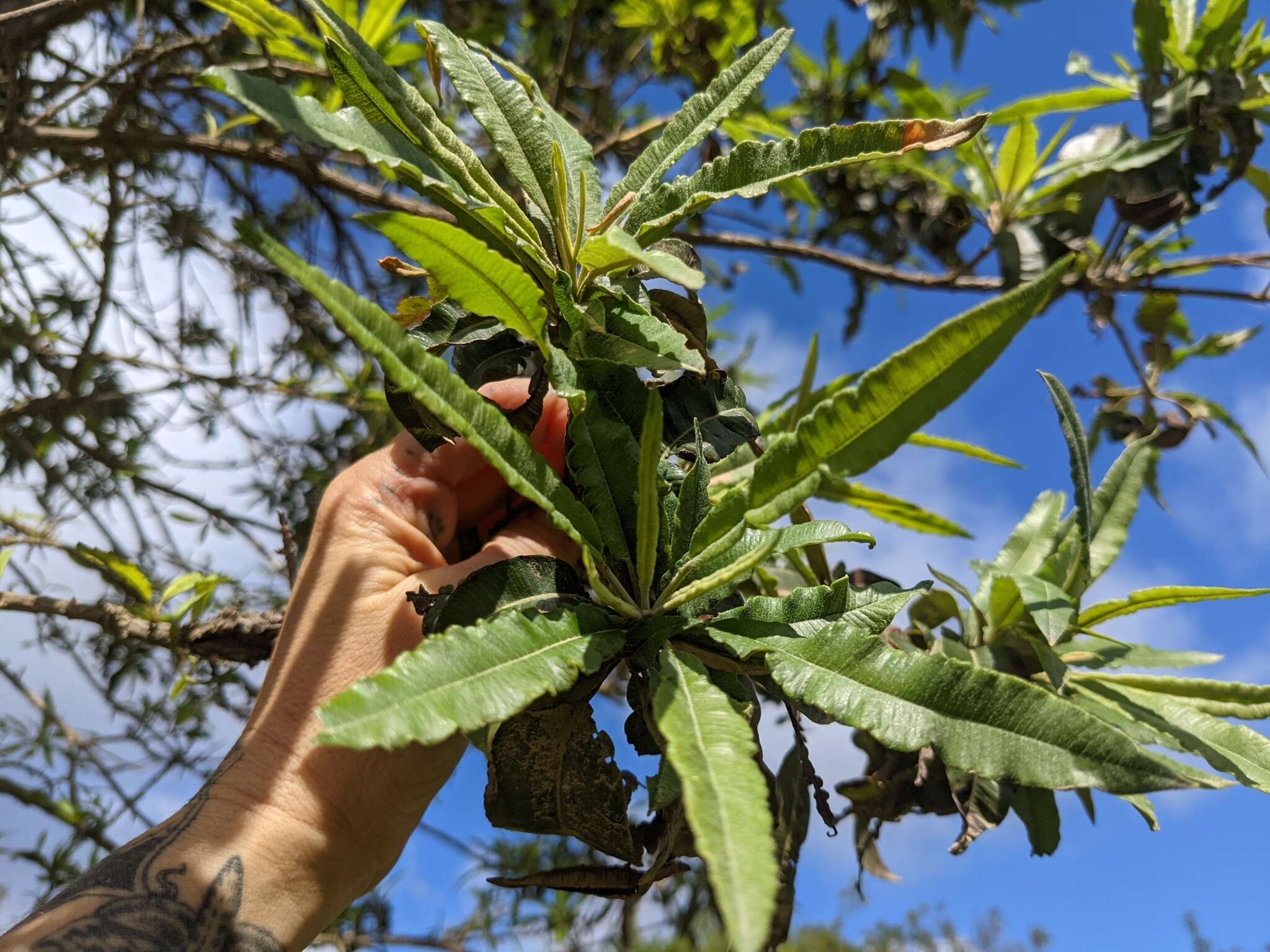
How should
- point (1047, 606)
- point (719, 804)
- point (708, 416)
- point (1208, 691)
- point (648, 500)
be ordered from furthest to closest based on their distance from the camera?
point (1208, 691)
point (1047, 606)
point (708, 416)
point (648, 500)
point (719, 804)

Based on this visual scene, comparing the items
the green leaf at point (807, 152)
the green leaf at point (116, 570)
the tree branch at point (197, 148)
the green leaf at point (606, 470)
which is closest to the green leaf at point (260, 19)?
the tree branch at point (197, 148)

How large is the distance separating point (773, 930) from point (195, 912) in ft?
2.49

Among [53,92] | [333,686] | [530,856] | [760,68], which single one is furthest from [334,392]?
[760,68]

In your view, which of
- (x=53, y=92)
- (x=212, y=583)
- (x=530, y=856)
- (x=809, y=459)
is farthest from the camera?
(x=530, y=856)

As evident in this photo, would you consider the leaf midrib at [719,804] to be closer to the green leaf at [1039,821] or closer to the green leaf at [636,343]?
the green leaf at [636,343]

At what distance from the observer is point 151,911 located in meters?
1.06

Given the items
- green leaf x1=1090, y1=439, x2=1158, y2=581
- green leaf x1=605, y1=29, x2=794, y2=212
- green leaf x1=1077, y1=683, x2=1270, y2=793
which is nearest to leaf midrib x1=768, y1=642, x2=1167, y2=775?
green leaf x1=1077, y1=683, x2=1270, y2=793

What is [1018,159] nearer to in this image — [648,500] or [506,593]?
[648,500]

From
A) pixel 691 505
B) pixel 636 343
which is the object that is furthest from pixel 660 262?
pixel 691 505

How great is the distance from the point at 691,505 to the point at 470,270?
339mm

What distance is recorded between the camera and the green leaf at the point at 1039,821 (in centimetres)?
132

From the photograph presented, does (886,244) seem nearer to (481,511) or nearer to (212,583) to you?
(481,511)

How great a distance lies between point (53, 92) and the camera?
98.3 inches

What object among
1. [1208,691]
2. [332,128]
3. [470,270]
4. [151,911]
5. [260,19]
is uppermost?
[260,19]
